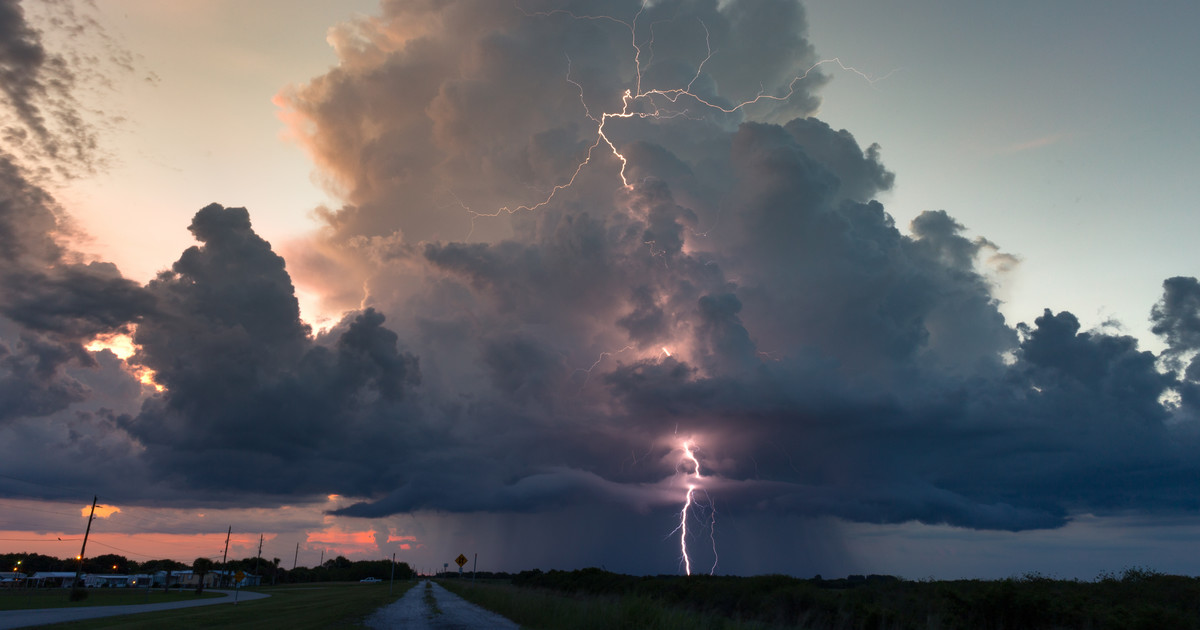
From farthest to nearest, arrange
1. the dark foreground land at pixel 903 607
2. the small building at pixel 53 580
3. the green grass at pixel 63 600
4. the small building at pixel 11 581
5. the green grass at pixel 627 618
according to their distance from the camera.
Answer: the small building at pixel 53 580, the small building at pixel 11 581, the green grass at pixel 63 600, the dark foreground land at pixel 903 607, the green grass at pixel 627 618

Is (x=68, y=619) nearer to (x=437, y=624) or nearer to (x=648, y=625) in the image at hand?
(x=437, y=624)

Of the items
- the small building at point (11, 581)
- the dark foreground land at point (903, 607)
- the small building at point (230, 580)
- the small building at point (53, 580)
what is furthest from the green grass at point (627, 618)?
the small building at point (230, 580)

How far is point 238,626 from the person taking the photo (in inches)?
1485

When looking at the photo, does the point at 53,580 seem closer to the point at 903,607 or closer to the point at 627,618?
the point at 627,618

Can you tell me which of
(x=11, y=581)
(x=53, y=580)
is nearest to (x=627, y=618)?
(x=11, y=581)

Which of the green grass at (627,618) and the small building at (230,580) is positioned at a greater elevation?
the green grass at (627,618)

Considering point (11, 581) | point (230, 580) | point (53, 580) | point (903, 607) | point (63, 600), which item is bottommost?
point (230, 580)

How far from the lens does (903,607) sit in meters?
40.7

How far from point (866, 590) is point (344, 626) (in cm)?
3710

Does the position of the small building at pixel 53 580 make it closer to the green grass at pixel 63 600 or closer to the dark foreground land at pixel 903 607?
the green grass at pixel 63 600

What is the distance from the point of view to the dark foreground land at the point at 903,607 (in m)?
25.9

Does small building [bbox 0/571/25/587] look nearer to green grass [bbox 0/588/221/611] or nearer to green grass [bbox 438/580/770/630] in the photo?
green grass [bbox 0/588/221/611]

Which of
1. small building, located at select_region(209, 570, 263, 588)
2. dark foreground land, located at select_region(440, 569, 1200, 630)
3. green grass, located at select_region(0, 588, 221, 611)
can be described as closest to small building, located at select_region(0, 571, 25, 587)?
small building, located at select_region(209, 570, 263, 588)

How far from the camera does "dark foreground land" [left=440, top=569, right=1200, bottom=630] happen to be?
25875 millimetres
